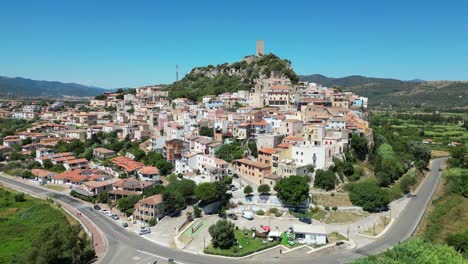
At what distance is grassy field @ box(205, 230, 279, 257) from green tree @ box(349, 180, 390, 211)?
42.1ft

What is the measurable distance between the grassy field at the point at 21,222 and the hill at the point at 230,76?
4324 cm

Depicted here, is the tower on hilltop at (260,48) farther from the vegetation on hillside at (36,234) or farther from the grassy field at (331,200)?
the vegetation on hillside at (36,234)

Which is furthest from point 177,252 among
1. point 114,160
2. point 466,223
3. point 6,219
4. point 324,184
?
point 466,223

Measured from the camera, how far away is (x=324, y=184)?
41.1m

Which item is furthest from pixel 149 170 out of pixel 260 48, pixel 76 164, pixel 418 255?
pixel 260 48

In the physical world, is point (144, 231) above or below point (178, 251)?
above

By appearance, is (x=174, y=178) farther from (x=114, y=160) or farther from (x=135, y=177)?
(x=114, y=160)

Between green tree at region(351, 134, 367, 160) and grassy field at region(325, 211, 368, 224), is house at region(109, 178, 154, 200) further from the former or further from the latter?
green tree at region(351, 134, 367, 160)

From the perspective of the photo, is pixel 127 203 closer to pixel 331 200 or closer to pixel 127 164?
pixel 127 164

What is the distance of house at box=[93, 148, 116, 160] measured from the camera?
55062 mm

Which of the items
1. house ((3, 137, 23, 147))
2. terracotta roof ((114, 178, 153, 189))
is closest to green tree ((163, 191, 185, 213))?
terracotta roof ((114, 178, 153, 189))

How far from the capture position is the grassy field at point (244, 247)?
3000cm

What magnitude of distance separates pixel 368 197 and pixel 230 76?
58.4 m

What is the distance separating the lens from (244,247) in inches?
1224
